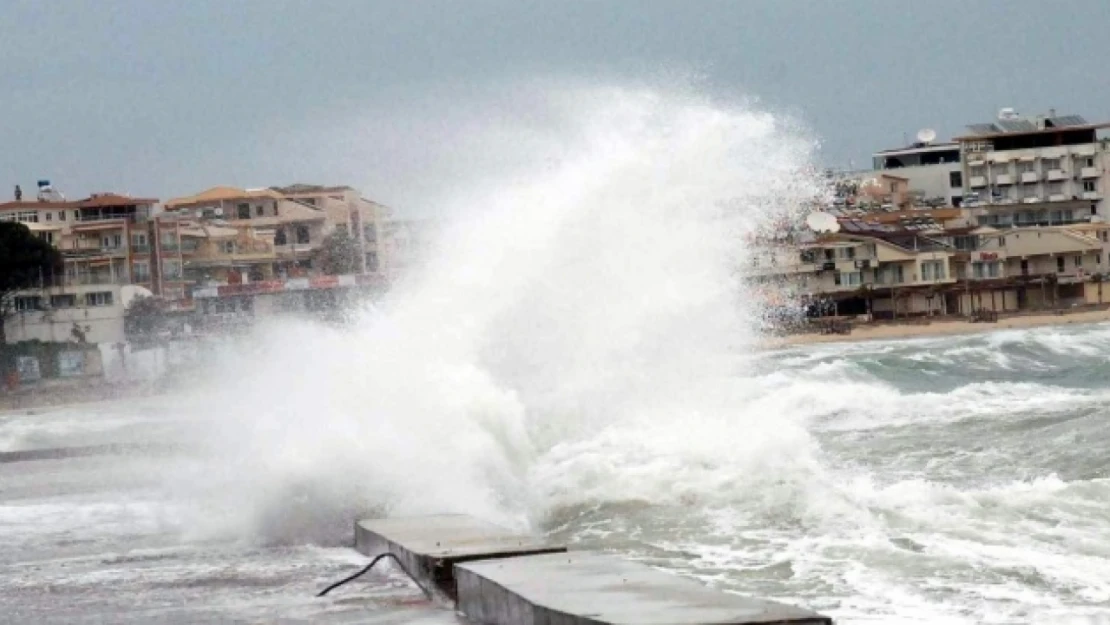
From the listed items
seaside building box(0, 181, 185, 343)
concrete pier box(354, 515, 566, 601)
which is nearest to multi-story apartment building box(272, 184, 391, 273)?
seaside building box(0, 181, 185, 343)

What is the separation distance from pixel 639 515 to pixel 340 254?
66653mm

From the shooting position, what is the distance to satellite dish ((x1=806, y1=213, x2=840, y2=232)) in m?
80.8

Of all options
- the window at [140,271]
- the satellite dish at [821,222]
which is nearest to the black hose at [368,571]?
the satellite dish at [821,222]

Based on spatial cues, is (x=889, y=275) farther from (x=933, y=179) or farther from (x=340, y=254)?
(x=933, y=179)

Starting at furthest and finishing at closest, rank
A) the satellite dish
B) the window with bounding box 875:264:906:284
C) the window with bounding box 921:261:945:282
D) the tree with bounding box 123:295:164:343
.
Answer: the window with bounding box 921:261:945:282 → the window with bounding box 875:264:906:284 → the satellite dish → the tree with bounding box 123:295:164:343

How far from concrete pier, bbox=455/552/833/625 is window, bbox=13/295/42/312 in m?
71.3

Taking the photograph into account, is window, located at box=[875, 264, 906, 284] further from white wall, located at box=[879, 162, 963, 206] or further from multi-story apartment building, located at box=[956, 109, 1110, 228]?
white wall, located at box=[879, 162, 963, 206]

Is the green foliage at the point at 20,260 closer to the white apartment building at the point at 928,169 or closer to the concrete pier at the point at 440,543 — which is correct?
the white apartment building at the point at 928,169

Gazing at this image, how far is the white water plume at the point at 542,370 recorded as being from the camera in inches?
558

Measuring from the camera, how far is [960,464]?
18.5m

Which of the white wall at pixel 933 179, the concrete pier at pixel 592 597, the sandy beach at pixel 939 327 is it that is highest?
the white wall at pixel 933 179

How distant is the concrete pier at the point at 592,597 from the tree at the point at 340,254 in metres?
65.7

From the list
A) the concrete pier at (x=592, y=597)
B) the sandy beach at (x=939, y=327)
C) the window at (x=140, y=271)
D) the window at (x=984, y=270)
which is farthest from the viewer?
the window at (x=984, y=270)

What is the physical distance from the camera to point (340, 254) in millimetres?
79875
